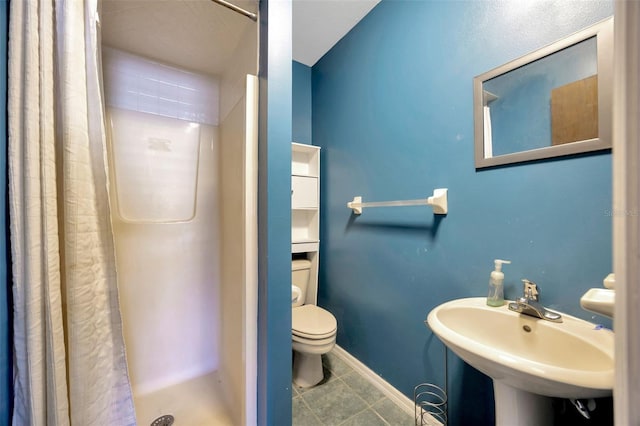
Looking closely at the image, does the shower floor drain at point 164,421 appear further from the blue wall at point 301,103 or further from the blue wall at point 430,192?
the blue wall at point 301,103

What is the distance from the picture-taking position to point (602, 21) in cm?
78

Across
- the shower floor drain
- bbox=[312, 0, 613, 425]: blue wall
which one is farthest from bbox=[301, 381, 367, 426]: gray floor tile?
the shower floor drain

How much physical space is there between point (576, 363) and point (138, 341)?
1.98m

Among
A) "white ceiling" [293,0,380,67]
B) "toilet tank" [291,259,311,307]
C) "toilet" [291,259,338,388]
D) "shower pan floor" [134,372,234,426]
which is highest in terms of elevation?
"white ceiling" [293,0,380,67]

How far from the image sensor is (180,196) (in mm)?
1521

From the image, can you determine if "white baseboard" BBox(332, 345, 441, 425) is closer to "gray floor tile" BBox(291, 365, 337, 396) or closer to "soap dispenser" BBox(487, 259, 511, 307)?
"gray floor tile" BBox(291, 365, 337, 396)

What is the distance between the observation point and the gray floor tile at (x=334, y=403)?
4.31 ft

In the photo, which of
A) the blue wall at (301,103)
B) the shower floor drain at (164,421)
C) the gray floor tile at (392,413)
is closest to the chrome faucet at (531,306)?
the gray floor tile at (392,413)

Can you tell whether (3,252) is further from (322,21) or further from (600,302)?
(322,21)

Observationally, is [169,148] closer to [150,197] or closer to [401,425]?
[150,197]

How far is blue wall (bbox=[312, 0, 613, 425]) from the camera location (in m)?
0.85

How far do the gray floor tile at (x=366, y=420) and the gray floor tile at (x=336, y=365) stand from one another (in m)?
0.34

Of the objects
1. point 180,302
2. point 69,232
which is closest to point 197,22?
point 69,232

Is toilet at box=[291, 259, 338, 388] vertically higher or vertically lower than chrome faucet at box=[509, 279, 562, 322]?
lower
